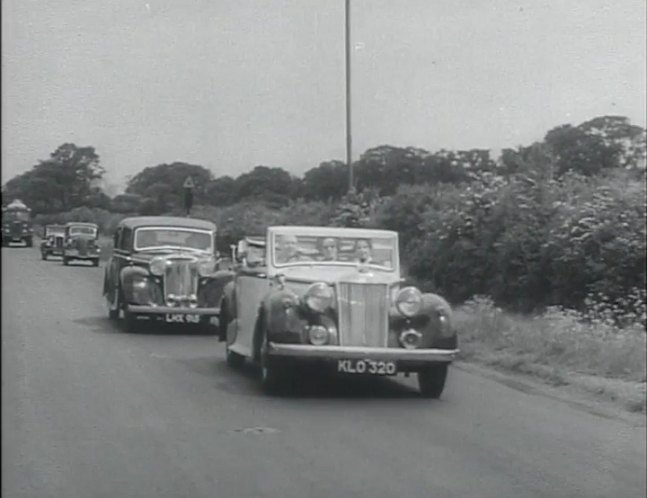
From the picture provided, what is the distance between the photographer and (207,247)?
564 inches

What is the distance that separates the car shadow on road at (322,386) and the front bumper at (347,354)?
10.3 inches

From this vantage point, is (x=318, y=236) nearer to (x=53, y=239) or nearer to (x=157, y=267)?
(x=53, y=239)

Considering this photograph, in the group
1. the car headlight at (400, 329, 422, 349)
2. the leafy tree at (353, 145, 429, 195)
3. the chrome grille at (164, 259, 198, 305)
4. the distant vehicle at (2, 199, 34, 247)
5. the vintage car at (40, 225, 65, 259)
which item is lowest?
the car headlight at (400, 329, 422, 349)

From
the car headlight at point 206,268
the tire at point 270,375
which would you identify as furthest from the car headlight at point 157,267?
the tire at point 270,375

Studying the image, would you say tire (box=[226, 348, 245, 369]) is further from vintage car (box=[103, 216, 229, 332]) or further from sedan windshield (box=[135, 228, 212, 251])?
sedan windshield (box=[135, 228, 212, 251])

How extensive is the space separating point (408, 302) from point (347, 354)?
0.77 m

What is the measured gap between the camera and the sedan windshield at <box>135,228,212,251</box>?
14.1m

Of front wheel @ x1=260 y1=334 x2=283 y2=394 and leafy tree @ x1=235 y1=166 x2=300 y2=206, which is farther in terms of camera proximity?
front wheel @ x1=260 y1=334 x2=283 y2=394

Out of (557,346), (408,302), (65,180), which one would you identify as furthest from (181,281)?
(65,180)

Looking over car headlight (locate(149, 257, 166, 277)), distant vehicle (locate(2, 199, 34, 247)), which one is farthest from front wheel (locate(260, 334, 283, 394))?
car headlight (locate(149, 257, 166, 277))

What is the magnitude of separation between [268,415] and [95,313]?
784 cm

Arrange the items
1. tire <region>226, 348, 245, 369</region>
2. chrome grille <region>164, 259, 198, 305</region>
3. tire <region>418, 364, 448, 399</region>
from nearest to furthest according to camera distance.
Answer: tire <region>418, 364, 448, 399</region>
tire <region>226, 348, 245, 369</region>
chrome grille <region>164, 259, 198, 305</region>

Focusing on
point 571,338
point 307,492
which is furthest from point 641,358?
point 307,492

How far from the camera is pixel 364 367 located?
905 centimetres
